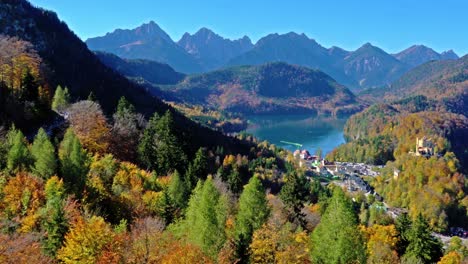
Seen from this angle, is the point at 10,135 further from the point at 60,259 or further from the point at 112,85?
the point at 112,85

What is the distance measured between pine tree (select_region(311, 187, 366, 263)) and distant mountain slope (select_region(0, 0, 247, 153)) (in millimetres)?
73297

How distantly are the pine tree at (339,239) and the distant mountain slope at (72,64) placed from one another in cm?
7330

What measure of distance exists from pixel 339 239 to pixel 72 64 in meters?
121

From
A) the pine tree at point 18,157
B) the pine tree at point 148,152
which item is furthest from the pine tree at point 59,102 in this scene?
the pine tree at point 18,157

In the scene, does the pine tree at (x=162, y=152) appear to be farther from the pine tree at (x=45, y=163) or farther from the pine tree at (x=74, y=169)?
the pine tree at (x=45, y=163)

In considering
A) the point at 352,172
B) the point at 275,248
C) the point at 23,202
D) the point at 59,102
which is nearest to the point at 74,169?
the point at 23,202

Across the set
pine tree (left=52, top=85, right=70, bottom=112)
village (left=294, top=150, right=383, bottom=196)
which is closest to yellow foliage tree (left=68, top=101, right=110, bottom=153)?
pine tree (left=52, top=85, right=70, bottom=112)

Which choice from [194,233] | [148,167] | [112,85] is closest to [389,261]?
[194,233]

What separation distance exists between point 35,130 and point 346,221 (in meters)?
42.3

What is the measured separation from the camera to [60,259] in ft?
80.1

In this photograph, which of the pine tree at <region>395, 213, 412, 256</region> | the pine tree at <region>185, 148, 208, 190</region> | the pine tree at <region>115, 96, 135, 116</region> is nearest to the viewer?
the pine tree at <region>395, 213, 412, 256</region>

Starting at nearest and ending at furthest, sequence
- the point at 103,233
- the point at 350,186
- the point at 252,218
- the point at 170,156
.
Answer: the point at 103,233
the point at 252,218
the point at 170,156
the point at 350,186

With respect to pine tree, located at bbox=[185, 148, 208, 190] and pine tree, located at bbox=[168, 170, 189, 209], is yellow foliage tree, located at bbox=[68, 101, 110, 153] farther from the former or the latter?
pine tree, located at bbox=[168, 170, 189, 209]

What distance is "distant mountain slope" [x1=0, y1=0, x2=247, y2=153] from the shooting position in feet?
382
